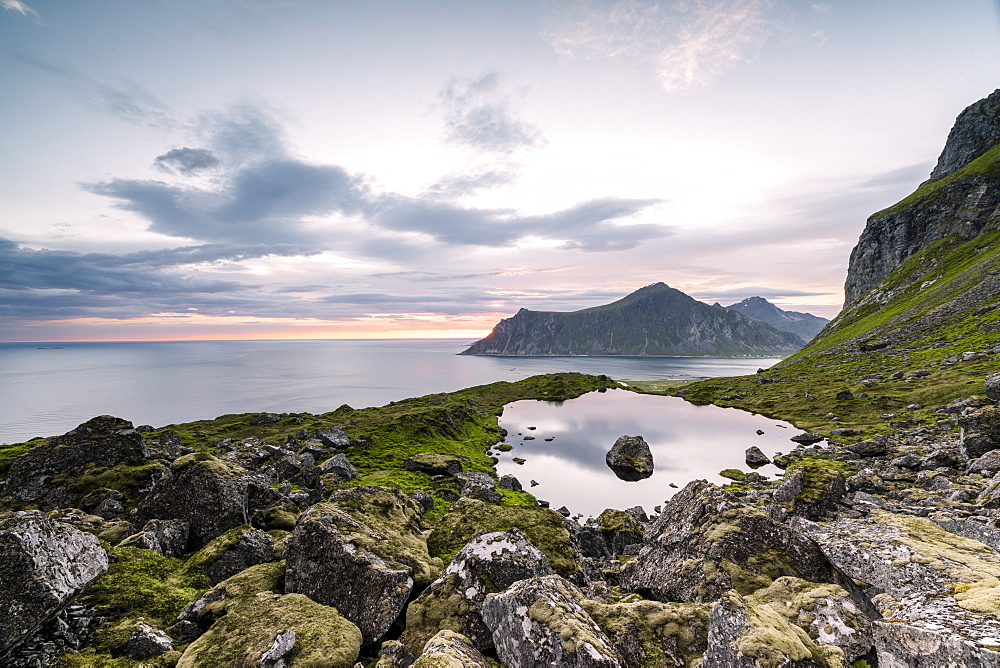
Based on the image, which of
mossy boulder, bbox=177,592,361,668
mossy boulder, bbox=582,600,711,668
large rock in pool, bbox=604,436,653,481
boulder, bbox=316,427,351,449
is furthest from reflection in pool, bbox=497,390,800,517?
mossy boulder, bbox=177,592,361,668

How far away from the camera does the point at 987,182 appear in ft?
562

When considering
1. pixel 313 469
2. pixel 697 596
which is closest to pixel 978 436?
pixel 697 596

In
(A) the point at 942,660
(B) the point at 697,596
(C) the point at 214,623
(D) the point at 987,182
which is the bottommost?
(B) the point at 697,596

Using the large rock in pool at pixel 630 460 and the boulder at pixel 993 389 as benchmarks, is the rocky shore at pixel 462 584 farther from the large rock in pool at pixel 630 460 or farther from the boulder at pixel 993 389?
the boulder at pixel 993 389

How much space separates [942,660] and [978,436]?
40.8 meters

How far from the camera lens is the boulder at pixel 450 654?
730cm

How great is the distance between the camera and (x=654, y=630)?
9328 mm

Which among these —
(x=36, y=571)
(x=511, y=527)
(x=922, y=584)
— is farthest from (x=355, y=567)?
(x=922, y=584)

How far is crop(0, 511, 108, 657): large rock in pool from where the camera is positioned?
796 centimetres

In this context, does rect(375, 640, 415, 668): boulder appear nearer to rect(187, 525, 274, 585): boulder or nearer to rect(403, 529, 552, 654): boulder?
rect(403, 529, 552, 654): boulder

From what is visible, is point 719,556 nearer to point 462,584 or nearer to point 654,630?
point 654,630

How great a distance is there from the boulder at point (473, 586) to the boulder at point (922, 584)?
27.5ft

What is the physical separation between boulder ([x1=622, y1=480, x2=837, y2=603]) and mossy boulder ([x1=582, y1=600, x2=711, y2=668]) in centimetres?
267

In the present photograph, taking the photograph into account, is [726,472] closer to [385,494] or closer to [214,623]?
[385,494]
